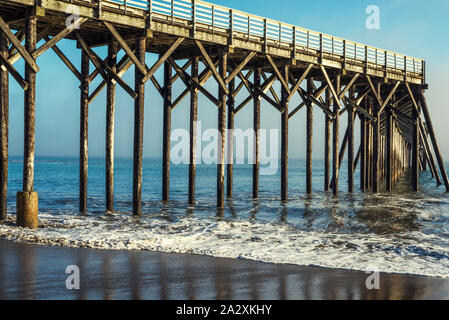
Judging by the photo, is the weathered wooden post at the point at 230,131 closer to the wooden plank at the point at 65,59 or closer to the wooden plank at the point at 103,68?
the wooden plank at the point at 103,68

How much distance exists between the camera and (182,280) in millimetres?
6371

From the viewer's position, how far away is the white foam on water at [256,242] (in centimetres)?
796

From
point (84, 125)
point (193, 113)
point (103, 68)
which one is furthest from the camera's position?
point (193, 113)

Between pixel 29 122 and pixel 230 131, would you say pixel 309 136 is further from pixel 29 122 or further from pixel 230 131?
pixel 29 122

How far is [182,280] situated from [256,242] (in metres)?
3.54

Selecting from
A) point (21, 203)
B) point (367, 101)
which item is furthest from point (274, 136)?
point (21, 203)

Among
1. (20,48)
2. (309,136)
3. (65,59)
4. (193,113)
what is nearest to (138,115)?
(65,59)

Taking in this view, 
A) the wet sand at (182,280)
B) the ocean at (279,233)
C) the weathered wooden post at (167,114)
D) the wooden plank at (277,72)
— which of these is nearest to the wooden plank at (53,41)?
the ocean at (279,233)

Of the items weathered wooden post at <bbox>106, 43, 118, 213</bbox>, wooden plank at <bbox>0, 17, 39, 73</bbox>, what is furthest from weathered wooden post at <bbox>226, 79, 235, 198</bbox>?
wooden plank at <bbox>0, 17, 39, 73</bbox>

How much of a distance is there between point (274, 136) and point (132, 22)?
65.9 feet

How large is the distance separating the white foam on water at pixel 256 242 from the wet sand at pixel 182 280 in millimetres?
617

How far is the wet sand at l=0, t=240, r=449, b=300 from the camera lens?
574 cm

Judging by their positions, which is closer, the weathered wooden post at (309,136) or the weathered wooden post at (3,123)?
the weathered wooden post at (3,123)
